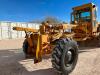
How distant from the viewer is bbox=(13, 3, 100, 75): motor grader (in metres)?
6.39

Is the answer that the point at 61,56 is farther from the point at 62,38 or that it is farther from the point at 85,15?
the point at 85,15

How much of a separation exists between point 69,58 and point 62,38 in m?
1.19

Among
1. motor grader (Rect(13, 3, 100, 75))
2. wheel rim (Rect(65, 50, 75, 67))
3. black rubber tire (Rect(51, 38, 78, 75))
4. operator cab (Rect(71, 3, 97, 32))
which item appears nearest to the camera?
black rubber tire (Rect(51, 38, 78, 75))

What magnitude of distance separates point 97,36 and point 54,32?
15.5ft

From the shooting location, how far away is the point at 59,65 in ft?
20.6

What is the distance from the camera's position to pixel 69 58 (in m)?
6.85

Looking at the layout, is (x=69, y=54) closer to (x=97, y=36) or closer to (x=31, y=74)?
(x=31, y=74)

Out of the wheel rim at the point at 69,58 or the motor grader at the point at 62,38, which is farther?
the wheel rim at the point at 69,58

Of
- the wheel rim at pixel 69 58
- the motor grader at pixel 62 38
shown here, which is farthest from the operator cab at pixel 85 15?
the wheel rim at pixel 69 58

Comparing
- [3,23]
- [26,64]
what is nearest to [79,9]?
[26,64]

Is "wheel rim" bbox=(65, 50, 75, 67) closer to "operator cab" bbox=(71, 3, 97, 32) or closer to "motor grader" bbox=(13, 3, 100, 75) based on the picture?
"motor grader" bbox=(13, 3, 100, 75)

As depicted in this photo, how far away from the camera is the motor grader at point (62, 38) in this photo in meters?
6.39

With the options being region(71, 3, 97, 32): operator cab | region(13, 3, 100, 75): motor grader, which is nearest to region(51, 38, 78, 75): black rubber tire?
region(13, 3, 100, 75): motor grader

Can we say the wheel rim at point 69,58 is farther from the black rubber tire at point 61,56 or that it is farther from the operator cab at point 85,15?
the operator cab at point 85,15
